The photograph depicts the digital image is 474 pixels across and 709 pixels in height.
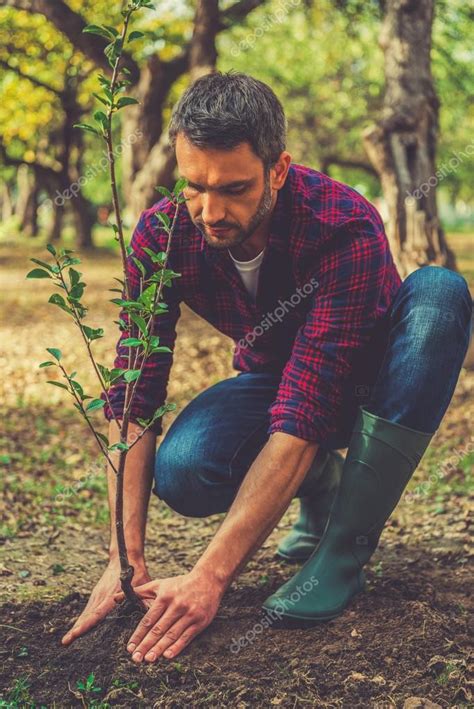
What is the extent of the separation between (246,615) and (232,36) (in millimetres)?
12264

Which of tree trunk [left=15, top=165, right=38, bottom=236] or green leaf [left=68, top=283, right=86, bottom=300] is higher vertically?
green leaf [left=68, top=283, right=86, bottom=300]

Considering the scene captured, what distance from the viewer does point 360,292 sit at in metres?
2.55

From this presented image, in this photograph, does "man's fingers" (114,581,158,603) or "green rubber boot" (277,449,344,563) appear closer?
"man's fingers" (114,581,158,603)

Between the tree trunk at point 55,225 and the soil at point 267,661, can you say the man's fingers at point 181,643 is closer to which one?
the soil at point 267,661

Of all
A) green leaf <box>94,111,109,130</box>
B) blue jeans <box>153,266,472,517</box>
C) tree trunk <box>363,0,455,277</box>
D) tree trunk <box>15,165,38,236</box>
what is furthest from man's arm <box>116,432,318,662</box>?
tree trunk <box>15,165,38,236</box>

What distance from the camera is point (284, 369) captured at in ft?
8.47

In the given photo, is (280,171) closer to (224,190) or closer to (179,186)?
(224,190)

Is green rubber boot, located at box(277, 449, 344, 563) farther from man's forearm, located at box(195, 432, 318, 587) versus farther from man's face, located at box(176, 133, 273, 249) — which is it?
man's face, located at box(176, 133, 273, 249)

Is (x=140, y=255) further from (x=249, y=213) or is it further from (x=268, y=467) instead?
(x=268, y=467)

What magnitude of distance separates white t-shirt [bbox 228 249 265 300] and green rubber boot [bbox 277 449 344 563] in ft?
2.34

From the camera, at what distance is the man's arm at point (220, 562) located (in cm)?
221

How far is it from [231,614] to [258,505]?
443mm

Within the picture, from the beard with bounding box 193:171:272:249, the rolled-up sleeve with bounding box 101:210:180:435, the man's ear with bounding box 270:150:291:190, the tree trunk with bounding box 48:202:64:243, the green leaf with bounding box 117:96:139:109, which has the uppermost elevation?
the green leaf with bounding box 117:96:139:109

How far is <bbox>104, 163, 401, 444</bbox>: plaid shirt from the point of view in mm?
2475
